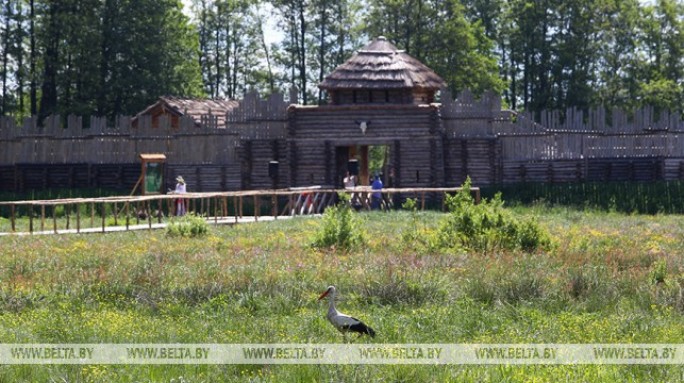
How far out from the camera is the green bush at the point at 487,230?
20375mm

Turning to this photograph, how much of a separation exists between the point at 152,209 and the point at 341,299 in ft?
70.9

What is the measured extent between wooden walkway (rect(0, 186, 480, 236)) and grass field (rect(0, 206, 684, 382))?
14.3 ft

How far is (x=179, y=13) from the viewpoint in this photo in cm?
5553

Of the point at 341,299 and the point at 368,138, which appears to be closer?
the point at 341,299

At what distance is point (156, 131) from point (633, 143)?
15329mm

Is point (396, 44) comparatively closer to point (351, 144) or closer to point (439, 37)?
point (439, 37)

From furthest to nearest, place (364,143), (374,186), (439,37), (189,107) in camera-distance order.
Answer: (439,37)
(189,107)
(364,143)
(374,186)

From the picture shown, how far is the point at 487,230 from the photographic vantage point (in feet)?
67.8

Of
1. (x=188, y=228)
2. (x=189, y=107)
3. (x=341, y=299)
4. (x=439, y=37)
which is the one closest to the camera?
(x=341, y=299)

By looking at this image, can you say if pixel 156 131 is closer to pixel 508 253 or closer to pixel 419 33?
pixel 419 33

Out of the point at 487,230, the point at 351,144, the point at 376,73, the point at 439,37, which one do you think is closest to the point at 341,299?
the point at 487,230

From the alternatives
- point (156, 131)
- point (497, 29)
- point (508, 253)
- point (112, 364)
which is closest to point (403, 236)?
point (508, 253)

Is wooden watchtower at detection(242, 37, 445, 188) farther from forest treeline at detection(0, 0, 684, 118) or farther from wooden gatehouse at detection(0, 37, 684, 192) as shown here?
forest treeline at detection(0, 0, 684, 118)

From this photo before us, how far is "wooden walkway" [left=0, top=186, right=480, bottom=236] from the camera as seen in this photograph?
1040 inches
